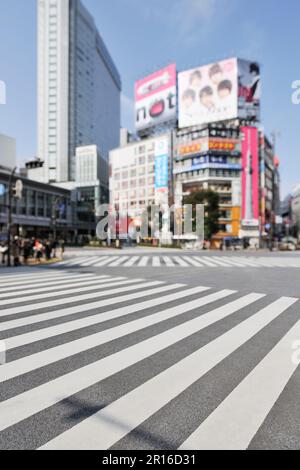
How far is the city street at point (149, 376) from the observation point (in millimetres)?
2291

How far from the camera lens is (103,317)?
18.8 ft

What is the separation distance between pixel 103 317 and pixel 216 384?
315cm

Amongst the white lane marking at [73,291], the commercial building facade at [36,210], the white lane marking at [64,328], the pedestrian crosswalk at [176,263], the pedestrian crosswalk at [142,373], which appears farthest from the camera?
the commercial building facade at [36,210]

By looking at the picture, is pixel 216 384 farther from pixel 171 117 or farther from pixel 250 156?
pixel 171 117

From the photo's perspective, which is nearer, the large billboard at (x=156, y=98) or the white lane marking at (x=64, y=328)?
the white lane marking at (x=64, y=328)

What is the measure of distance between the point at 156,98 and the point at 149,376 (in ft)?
214

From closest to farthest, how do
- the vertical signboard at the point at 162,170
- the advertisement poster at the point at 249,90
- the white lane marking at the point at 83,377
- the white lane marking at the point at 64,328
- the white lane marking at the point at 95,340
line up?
1. the white lane marking at the point at 83,377
2. the white lane marking at the point at 95,340
3. the white lane marking at the point at 64,328
4. the advertisement poster at the point at 249,90
5. the vertical signboard at the point at 162,170

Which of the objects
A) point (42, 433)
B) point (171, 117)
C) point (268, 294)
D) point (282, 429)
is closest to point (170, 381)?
point (282, 429)

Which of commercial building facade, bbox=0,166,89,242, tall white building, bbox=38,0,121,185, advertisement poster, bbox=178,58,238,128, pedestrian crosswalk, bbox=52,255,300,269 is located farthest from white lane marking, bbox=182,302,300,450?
tall white building, bbox=38,0,121,185

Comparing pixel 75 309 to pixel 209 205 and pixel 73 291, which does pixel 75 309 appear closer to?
pixel 73 291

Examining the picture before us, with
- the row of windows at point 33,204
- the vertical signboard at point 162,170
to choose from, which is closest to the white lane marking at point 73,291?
the row of windows at point 33,204

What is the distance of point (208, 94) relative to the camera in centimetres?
5306

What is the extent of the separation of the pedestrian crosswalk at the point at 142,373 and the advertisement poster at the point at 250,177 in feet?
158

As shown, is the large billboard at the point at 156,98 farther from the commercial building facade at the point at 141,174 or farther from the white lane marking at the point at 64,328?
the white lane marking at the point at 64,328
